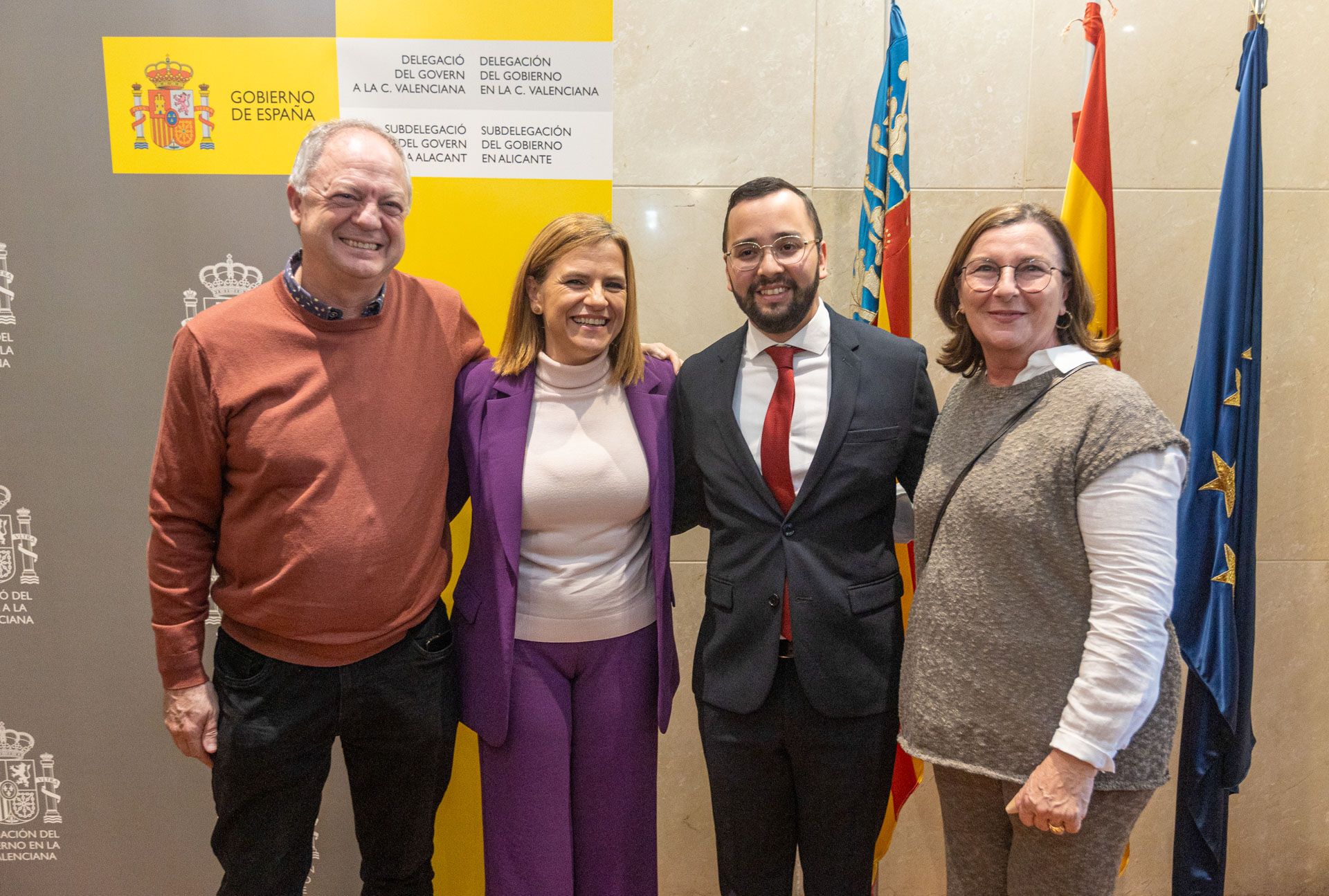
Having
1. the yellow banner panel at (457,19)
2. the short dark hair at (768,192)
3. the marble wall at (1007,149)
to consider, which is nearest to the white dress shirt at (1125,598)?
the short dark hair at (768,192)

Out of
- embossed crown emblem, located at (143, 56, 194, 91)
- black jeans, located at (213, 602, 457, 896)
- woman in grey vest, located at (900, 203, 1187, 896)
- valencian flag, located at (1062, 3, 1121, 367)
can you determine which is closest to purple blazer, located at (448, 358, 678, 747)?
black jeans, located at (213, 602, 457, 896)

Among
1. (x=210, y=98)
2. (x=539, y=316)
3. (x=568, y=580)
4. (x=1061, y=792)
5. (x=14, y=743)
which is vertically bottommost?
(x=14, y=743)

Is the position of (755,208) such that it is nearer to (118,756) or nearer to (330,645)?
(330,645)

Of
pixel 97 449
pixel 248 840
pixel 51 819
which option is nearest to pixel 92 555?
pixel 97 449

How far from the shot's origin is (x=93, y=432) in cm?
254

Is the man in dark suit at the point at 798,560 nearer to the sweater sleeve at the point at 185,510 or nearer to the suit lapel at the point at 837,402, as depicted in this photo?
the suit lapel at the point at 837,402

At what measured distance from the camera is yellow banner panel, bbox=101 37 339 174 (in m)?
2.43

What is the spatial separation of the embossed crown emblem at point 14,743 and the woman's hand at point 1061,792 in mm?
3017

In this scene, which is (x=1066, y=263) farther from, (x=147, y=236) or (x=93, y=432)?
(x=93, y=432)

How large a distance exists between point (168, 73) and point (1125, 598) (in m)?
2.88

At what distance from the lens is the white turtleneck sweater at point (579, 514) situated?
1841 millimetres

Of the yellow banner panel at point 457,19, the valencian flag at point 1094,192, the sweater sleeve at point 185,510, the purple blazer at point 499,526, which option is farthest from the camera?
the yellow banner panel at point 457,19

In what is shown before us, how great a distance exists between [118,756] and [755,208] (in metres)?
2.66

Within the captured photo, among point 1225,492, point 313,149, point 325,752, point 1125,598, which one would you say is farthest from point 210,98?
point 1225,492
